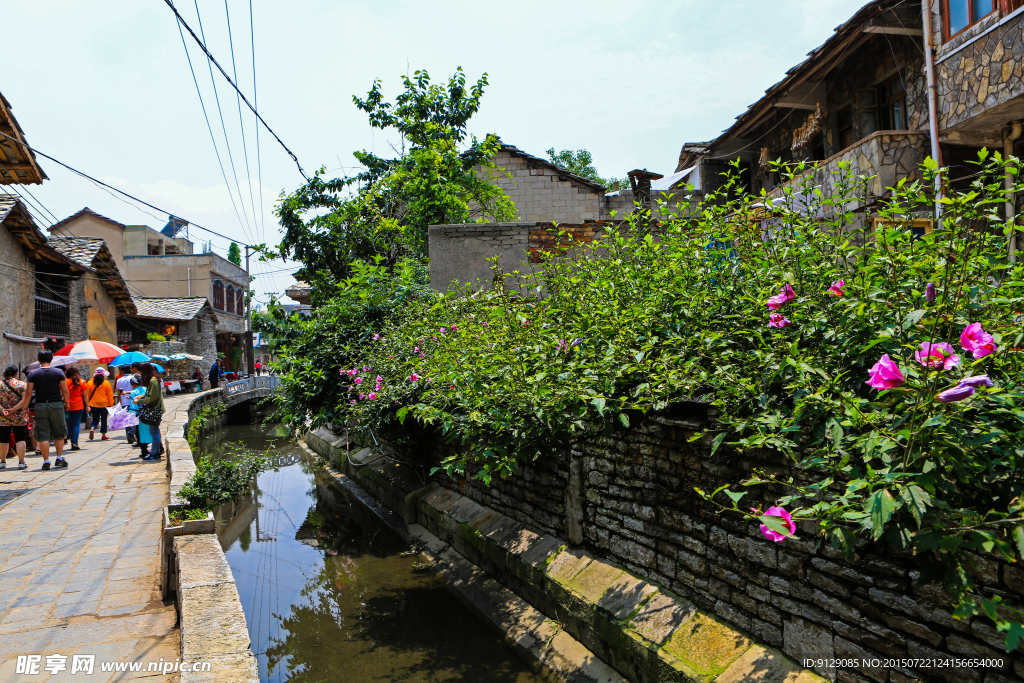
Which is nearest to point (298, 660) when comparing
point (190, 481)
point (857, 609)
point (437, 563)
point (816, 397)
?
point (437, 563)

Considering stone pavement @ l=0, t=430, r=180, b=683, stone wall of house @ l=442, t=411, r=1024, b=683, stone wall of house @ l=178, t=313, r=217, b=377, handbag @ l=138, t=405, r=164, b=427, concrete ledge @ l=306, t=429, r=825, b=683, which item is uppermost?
stone wall of house @ l=178, t=313, r=217, b=377

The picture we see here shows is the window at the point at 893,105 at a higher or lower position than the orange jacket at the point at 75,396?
higher

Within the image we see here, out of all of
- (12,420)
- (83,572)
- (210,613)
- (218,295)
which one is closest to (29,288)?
(12,420)

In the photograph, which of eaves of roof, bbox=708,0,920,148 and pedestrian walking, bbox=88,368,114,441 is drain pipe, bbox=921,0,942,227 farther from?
pedestrian walking, bbox=88,368,114,441

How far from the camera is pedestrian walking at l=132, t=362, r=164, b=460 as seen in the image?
35.1 ft

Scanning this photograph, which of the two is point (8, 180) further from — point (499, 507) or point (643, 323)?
point (643, 323)

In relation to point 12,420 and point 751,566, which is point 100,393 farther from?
point 751,566

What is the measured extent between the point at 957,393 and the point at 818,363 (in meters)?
0.99

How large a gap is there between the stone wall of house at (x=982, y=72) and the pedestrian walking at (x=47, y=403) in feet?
44.7

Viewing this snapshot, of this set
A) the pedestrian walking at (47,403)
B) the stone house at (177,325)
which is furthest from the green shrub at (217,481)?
the stone house at (177,325)

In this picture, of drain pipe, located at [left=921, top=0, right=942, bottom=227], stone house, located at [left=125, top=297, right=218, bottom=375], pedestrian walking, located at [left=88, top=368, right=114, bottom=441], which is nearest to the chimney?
drain pipe, located at [left=921, top=0, right=942, bottom=227]

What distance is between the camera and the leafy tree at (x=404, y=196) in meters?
14.7

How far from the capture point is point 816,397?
2826 millimetres

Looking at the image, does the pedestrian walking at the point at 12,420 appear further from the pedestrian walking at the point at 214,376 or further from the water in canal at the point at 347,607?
the pedestrian walking at the point at 214,376
